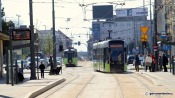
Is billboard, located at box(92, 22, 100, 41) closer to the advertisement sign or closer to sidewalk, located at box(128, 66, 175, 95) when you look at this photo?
the advertisement sign

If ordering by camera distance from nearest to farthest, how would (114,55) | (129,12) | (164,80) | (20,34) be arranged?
(20,34) < (164,80) < (114,55) < (129,12)

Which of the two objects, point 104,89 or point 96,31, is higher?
point 96,31

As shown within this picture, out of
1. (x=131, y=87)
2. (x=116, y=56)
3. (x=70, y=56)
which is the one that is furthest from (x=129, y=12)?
(x=131, y=87)

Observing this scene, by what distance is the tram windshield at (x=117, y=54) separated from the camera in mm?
48938

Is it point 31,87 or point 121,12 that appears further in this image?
point 121,12

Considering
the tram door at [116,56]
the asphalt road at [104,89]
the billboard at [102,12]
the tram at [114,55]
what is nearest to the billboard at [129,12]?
the billboard at [102,12]

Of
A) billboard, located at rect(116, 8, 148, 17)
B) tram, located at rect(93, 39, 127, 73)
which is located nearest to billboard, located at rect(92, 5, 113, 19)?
billboard, located at rect(116, 8, 148, 17)

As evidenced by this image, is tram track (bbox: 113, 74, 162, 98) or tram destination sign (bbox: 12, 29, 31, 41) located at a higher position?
tram destination sign (bbox: 12, 29, 31, 41)

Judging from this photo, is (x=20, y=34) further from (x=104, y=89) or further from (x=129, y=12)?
(x=129, y=12)

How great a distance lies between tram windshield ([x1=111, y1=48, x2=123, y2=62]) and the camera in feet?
161

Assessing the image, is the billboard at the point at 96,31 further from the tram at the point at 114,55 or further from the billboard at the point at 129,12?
the tram at the point at 114,55

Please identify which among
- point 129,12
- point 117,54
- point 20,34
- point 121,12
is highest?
point 121,12

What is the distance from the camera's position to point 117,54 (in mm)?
49125

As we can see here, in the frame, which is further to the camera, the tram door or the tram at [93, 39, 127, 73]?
the tram door
